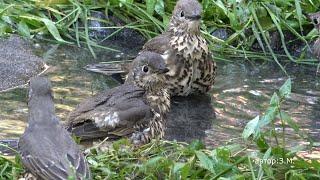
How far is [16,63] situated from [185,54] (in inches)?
57.2

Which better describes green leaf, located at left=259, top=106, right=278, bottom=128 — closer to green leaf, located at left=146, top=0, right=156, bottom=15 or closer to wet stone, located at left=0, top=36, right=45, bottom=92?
wet stone, located at left=0, top=36, right=45, bottom=92

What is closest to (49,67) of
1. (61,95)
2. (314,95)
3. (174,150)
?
(61,95)

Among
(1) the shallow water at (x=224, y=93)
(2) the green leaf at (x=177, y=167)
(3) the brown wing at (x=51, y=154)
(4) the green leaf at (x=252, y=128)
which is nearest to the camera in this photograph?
(3) the brown wing at (x=51, y=154)

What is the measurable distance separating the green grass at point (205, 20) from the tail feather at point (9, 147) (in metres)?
2.78

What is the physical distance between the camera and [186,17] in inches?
390

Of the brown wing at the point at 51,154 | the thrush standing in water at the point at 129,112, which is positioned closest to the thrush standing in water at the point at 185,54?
the thrush standing in water at the point at 129,112

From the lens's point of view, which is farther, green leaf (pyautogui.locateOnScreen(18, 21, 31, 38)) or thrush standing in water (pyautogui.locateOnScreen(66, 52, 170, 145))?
green leaf (pyautogui.locateOnScreen(18, 21, 31, 38))

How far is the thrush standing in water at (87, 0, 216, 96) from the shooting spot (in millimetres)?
9664

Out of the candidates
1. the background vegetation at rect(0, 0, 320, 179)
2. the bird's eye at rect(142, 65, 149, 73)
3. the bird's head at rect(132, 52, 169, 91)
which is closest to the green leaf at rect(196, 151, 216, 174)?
the bird's head at rect(132, 52, 169, 91)

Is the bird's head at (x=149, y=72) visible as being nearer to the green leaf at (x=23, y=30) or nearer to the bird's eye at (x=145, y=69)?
the bird's eye at (x=145, y=69)

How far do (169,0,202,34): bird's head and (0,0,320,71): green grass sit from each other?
0.66 meters

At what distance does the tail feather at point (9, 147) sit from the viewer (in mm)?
7222

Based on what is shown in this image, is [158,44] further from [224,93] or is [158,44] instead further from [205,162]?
[205,162]

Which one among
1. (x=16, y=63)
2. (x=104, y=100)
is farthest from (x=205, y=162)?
(x=16, y=63)
